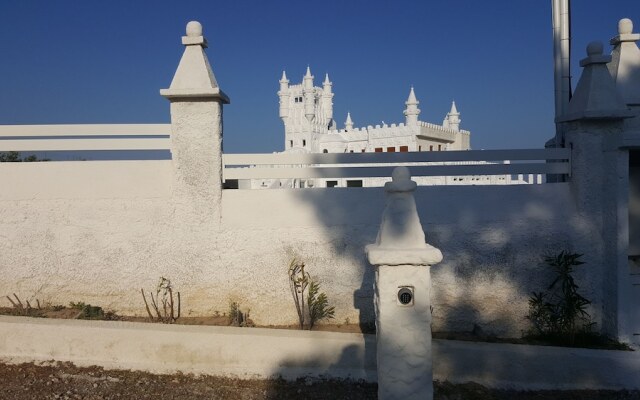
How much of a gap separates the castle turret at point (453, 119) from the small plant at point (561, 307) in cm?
2872

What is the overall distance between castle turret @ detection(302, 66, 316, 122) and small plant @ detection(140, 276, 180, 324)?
1154 inches

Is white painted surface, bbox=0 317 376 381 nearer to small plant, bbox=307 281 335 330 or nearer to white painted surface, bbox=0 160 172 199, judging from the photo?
small plant, bbox=307 281 335 330

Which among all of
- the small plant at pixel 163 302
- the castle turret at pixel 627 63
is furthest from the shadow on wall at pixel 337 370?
the castle turret at pixel 627 63

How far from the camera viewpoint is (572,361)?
4.57 metres

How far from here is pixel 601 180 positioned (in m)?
5.41

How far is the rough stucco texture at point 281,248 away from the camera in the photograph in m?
5.44

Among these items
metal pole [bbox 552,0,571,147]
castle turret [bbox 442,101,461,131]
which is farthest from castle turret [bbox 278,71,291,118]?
metal pole [bbox 552,0,571,147]

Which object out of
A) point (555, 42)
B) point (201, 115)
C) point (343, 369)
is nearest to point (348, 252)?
point (343, 369)

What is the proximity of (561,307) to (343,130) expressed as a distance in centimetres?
2619

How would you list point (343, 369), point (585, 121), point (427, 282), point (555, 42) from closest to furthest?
point (427, 282) < point (343, 369) < point (585, 121) < point (555, 42)

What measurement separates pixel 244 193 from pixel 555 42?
5.30m

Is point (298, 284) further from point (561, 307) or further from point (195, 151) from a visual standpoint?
point (561, 307)

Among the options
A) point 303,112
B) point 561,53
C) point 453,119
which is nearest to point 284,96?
point 303,112

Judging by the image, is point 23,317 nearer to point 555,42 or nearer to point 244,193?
point 244,193
